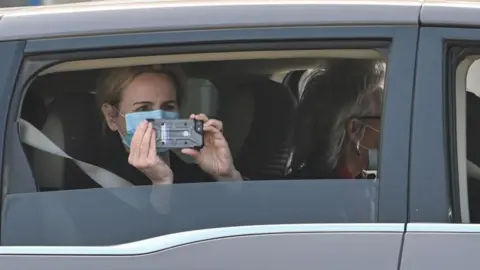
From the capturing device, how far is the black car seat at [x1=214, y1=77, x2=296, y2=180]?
2.13 m

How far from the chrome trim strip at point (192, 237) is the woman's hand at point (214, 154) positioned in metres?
0.29

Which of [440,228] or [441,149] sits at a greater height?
[441,149]

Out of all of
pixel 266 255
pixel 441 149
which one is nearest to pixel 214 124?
pixel 266 255

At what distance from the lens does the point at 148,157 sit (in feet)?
6.34

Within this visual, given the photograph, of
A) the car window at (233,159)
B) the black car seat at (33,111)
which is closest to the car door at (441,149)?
the car window at (233,159)

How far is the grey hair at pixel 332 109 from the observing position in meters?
2.02

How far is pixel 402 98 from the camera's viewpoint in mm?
1748

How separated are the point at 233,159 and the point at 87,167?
418mm

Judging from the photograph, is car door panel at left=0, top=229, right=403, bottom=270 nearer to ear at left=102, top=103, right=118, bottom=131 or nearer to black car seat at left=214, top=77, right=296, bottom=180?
black car seat at left=214, top=77, right=296, bottom=180

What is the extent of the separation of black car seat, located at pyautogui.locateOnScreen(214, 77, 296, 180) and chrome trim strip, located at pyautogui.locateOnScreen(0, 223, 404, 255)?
0.34 metres

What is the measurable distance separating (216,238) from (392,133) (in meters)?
0.50

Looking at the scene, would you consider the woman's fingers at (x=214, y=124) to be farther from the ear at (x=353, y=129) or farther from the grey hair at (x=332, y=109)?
the ear at (x=353, y=129)

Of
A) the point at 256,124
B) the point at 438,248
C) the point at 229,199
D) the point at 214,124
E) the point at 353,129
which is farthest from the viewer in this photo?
the point at 256,124

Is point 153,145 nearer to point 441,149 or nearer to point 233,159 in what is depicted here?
point 233,159
